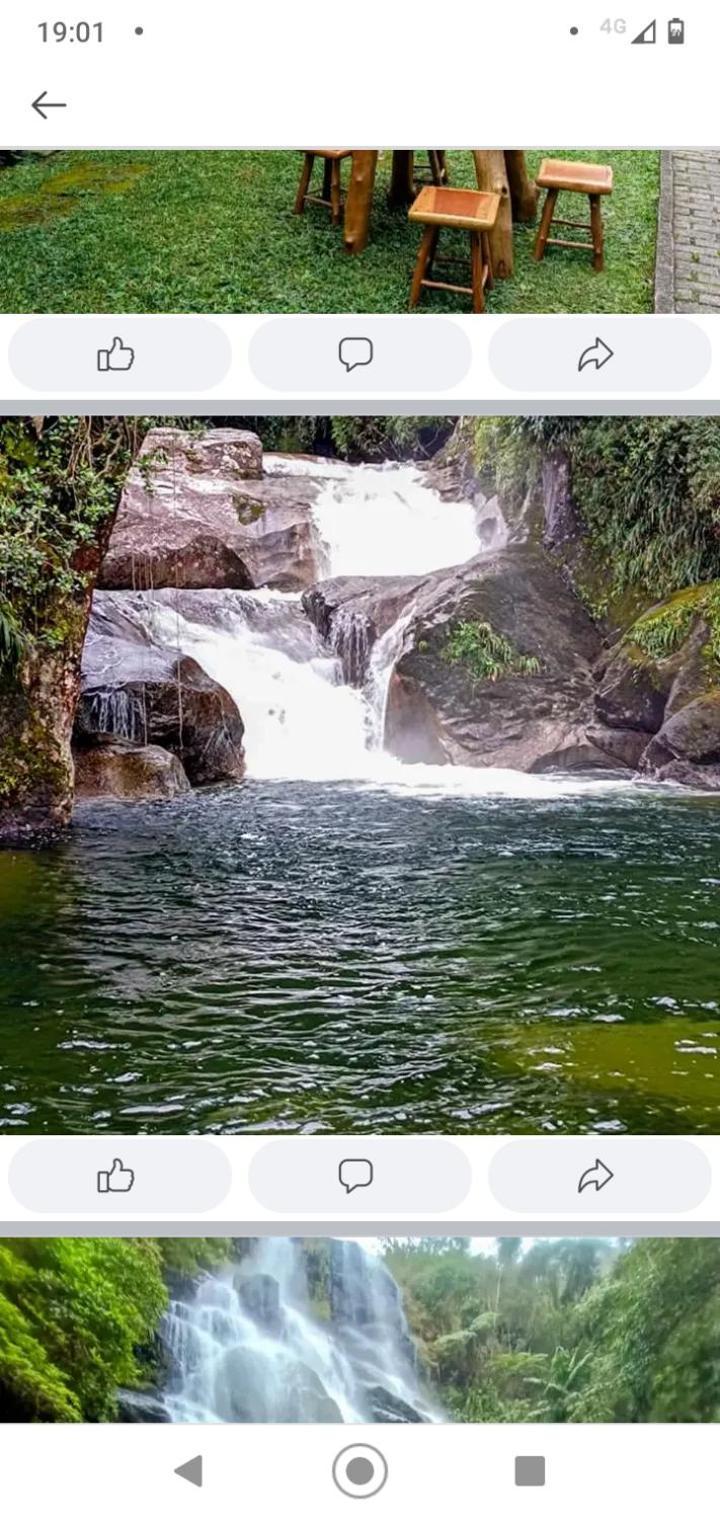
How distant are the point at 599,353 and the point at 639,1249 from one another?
139 centimetres

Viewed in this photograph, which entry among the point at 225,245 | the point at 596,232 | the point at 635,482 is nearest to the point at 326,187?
the point at 225,245

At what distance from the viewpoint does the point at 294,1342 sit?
1945mm

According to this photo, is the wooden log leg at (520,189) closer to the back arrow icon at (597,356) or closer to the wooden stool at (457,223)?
the wooden stool at (457,223)

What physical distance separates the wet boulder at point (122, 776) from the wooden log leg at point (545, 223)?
1228 millimetres

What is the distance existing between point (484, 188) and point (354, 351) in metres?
0.34

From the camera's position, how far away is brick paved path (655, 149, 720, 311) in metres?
1.82

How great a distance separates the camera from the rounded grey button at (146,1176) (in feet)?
5.73

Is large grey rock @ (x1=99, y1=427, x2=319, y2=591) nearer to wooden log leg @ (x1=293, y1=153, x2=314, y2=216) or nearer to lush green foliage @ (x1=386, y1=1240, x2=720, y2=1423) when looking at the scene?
wooden log leg @ (x1=293, y1=153, x2=314, y2=216)

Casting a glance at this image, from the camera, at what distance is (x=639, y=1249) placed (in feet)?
6.41

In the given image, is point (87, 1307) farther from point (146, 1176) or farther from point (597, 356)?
point (597, 356)

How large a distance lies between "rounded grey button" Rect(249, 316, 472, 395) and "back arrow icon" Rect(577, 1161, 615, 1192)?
1.15 metres
